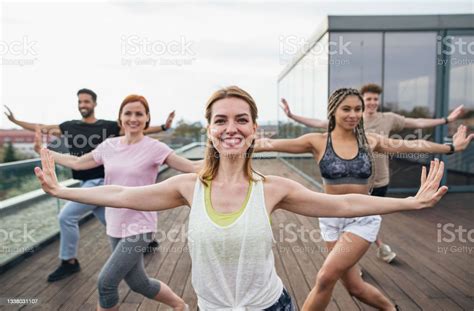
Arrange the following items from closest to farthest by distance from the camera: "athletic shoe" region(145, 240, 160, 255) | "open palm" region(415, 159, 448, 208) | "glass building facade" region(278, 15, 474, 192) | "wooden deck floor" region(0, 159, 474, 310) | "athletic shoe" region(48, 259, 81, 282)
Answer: "open palm" region(415, 159, 448, 208)
"wooden deck floor" region(0, 159, 474, 310)
"athletic shoe" region(48, 259, 81, 282)
"athletic shoe" region(145, 240, 160, 255)
"glass building facade" region(278, 15, 474, 192)

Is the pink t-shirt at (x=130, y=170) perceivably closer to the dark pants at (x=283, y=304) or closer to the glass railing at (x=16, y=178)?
the dark pants at (x=283, y=304)

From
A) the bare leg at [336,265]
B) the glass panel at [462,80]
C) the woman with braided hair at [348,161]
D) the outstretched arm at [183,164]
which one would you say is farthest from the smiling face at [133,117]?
the glass panel at [462,80]

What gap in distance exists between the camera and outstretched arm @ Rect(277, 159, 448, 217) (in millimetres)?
1641

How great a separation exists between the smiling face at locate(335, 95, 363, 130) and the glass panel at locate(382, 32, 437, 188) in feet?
19.8

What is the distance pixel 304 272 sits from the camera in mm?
4203

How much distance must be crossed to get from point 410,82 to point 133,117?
7.46 m

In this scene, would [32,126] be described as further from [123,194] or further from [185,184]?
[185,184]

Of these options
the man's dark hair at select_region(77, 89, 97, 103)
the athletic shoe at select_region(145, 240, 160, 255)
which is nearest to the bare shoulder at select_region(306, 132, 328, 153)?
the man's dark hair at select_region(77, 89, 97, 103)

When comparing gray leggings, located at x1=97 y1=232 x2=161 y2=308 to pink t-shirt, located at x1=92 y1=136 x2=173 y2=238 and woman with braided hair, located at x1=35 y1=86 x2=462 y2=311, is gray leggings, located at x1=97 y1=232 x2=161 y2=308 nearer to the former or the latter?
pink t-shirt, located at x1=92 y1=136 x2=173 y2=238

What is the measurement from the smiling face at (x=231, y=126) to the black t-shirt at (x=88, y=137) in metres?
2.94

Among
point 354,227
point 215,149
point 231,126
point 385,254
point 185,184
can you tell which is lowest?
point 385,254

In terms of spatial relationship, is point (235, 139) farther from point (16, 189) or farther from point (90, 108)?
point (16, 189)

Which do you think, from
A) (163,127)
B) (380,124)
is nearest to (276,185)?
(163,127)

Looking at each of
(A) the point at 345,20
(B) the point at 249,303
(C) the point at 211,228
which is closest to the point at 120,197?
(C) the point at 211,228
